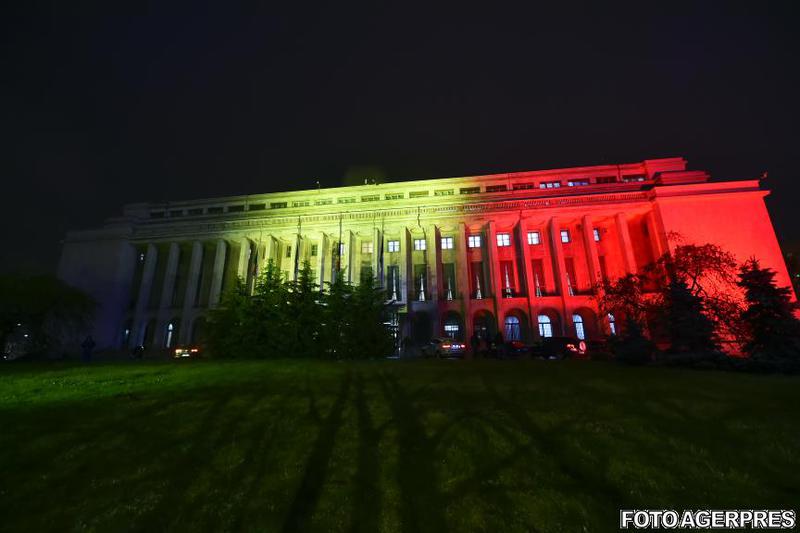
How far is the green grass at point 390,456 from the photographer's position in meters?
5.17

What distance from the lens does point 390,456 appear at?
265 inches

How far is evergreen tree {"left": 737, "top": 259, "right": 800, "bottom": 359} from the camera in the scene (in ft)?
60.1

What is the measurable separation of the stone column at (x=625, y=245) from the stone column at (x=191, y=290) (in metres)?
52.4

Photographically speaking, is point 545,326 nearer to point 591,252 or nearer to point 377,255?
point 591,252

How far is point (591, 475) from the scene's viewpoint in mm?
5898

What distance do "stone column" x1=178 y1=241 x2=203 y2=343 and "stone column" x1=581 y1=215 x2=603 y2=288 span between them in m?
49.4

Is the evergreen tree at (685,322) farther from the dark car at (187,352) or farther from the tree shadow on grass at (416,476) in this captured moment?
the dark car at (187,352)

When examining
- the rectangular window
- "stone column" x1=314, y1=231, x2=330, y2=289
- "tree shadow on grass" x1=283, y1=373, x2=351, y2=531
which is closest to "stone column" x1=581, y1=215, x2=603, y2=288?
the rectangular window

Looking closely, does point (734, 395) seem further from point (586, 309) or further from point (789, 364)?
point (586, 309)

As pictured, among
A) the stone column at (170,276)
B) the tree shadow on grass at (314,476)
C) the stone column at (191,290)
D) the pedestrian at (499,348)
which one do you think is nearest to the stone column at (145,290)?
the stone column at (170,276)

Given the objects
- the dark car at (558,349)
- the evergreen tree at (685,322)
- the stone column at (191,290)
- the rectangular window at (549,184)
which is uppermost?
the rectangular window at (549,184)

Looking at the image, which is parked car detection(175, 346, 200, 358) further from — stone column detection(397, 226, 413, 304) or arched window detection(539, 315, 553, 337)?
arched window detection(539, 315, 553, 337)

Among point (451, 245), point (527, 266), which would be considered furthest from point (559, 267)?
point (451, 245)

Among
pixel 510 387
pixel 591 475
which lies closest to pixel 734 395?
pixel 510 387
